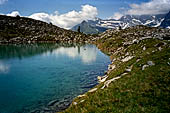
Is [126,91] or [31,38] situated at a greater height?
[31,38]

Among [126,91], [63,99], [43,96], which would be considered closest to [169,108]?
[126,91]

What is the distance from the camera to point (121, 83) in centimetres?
1919

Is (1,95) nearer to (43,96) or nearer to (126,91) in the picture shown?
(43,96)

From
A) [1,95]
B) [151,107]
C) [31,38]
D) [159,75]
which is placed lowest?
[1,95]

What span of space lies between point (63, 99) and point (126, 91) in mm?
14788

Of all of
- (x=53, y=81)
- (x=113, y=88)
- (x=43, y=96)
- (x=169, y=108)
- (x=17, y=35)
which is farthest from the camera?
(x=17, y=35)

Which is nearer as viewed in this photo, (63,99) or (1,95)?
(63,99)

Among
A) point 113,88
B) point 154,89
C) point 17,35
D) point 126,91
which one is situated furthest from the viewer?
point 17,35

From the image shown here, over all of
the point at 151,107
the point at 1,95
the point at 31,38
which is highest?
the point at 31,38

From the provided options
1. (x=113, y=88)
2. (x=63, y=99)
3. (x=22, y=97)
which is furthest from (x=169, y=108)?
(x=22, y=97)

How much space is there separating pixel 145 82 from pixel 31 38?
198 meters

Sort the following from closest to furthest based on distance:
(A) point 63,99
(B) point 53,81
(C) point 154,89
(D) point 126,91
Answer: (C) point 154,89
(D) point 126,91
(A) point 63,99
(B) point 53,81

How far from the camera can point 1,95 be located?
101 ft

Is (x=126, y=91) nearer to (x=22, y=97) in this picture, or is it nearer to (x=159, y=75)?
(x=159, y=75)
